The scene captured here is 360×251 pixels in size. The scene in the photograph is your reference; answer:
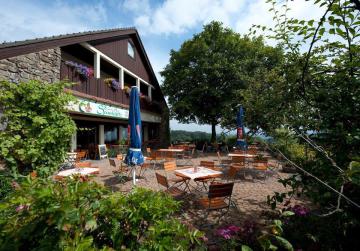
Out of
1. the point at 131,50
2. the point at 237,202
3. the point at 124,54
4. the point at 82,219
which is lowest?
the point at 237,202

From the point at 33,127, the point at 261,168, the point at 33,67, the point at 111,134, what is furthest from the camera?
the point at 111,134

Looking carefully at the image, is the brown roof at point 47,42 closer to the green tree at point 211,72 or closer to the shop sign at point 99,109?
the shop sign at point 99,109

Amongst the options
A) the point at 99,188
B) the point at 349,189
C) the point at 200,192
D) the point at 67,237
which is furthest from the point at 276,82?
the point at 200,192

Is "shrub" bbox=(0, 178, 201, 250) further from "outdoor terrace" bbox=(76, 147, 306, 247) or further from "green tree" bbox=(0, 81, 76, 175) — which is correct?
"green tree" bbox=(0, 81, 76, 175)

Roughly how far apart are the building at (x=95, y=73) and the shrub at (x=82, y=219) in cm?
317

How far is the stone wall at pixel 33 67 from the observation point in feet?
19.5

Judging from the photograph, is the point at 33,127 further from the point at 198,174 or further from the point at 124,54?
the point at 124,54

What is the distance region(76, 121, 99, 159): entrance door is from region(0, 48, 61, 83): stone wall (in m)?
4.86

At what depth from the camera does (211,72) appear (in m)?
17.5

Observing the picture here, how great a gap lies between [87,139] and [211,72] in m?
10.9

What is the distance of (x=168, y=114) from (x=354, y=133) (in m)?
18.9

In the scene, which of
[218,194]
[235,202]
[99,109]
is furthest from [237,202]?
[99,109]

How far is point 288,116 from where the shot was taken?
8.97ft

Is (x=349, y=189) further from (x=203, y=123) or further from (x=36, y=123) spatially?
(x=203, y=123)
